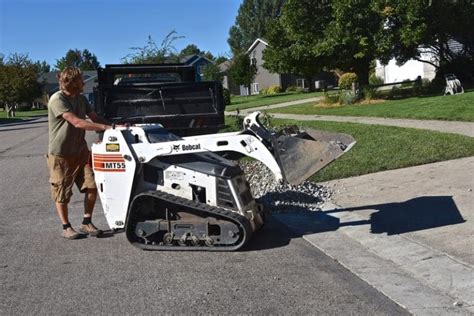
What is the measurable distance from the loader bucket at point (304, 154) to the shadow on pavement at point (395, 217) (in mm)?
1125

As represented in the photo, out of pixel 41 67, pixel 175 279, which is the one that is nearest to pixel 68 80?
pixel 175 279

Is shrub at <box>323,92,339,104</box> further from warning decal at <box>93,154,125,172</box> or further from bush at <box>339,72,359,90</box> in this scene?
warning decal at <box>93,154,125,172</box>

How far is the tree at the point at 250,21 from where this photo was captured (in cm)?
8469

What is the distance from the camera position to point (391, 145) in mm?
10797

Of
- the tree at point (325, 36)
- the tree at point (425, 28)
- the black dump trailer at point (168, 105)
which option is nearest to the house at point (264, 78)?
the tree at point (325, 36)

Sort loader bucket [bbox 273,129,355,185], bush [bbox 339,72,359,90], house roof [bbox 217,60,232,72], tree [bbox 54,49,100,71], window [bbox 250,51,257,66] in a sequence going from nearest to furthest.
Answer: loader bucket [bbox 273,129,355,185] < bush [bbox 339,72,359,90] < window [bbox 250,51,257,66] < house roof [bbox 217,60,232,72] < tree [bbox 54,49,100,71]

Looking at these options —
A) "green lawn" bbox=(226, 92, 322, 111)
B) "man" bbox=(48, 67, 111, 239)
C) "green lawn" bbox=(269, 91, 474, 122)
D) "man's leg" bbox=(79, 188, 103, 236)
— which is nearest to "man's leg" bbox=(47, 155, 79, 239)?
"man" bbox=(48, 67, 111, 239)

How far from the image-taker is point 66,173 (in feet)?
21.4

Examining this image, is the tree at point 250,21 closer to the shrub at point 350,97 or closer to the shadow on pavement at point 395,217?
the shrub at point 350,97

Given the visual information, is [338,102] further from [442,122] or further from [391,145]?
[391,145]

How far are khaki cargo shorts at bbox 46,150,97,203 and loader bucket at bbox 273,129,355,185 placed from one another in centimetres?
227

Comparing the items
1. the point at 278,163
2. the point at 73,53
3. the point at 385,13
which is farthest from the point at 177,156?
the point at 73,53

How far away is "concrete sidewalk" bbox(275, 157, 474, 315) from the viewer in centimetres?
461

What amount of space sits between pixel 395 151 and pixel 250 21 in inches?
3144
